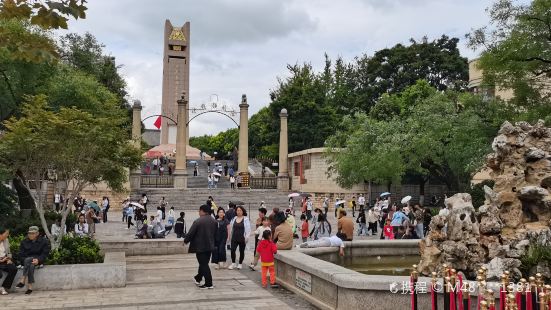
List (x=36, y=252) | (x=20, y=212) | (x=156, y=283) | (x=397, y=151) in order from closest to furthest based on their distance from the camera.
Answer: (x=36, y=252)
(x=156, y=283)
(x=20, y=212)
(x=397, y=151)

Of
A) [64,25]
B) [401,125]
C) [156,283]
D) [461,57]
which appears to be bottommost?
[156,283]

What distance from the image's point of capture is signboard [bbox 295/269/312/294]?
9.36 m

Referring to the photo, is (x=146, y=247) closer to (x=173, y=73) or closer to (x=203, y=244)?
(x=203, y=244)

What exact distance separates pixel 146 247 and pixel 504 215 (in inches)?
398

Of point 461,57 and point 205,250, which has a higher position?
point 461,57

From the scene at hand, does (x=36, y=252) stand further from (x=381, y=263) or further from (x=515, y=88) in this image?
(x=515, y=88)

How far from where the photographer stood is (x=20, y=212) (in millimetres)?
19312

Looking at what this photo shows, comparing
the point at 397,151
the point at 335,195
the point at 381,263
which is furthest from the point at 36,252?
the point at 335,195

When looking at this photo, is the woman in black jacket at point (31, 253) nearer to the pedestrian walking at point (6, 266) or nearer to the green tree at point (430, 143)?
the pedestrian walking at point (6, 266)

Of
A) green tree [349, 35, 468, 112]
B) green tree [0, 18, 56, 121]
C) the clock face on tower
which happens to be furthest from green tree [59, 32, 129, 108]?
green tree [349, 35, 468, 112]

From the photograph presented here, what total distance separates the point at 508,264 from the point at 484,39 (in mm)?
15211

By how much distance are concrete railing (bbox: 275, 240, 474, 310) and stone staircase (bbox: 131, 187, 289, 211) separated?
2643 centimetres

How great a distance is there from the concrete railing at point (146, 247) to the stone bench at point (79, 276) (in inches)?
173

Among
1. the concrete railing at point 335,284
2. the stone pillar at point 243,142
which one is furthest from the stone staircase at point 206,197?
the concrete railing at point 335,284
